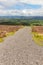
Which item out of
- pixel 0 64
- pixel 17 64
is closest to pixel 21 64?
pixel 17 64

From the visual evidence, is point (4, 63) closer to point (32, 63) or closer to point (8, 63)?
point (8, 63)

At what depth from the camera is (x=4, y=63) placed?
2034 centimetres

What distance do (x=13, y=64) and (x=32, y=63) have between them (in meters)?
1.89

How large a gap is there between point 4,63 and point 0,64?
615 mm

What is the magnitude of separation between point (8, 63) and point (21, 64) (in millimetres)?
1220

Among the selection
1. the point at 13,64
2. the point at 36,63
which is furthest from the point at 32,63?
the point at 13,64

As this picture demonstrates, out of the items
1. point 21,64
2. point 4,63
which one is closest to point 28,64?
point 21,64

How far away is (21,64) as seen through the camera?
20109 millimetres

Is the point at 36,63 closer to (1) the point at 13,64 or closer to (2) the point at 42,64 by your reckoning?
(2) the point at 42,64

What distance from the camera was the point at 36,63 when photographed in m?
20.8

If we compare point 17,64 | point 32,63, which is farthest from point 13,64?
point 32,63

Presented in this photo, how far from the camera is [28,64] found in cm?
2019

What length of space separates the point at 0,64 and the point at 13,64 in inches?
45.1

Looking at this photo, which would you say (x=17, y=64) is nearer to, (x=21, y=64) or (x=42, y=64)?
(x=21, y=64)
